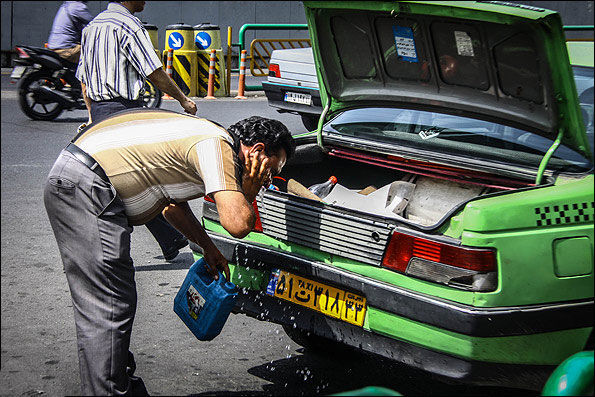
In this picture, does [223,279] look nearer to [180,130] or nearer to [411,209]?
[180,130]

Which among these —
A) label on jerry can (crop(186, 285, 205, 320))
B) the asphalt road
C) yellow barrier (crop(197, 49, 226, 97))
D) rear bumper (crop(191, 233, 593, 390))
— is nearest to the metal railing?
yellow barrier (crop(197, 49, 226, 97))

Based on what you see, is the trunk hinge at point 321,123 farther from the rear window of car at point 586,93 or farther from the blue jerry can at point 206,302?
the rear window of car at point 586,93

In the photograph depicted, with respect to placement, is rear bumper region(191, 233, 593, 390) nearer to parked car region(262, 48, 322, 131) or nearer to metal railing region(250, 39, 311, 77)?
parked car region(262, 48, 322, 131)

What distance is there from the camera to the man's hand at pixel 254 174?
3.28 meters

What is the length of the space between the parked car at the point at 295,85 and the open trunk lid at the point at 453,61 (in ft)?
22.1

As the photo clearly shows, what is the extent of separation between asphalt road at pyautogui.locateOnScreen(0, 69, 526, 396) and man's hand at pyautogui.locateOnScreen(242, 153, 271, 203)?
111 centimetres

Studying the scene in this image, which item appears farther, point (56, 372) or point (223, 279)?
point (56, 372)

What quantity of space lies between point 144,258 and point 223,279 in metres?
2.58

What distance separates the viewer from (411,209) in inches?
176

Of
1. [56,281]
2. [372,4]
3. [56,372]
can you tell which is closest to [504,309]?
[372,4]

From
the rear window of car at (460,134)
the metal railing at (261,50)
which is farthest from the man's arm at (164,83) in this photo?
the metal railing at (261,50)

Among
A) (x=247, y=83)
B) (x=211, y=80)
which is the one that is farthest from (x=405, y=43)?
(x=247, y=83)

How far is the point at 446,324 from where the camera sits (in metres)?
3.25

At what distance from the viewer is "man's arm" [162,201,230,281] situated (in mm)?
3703
